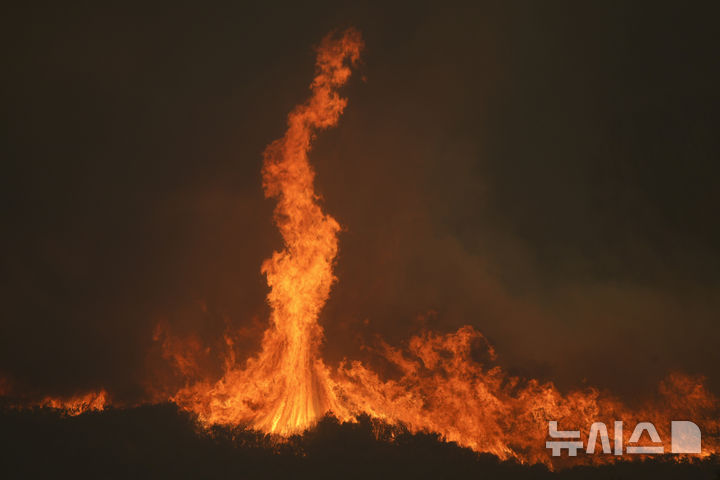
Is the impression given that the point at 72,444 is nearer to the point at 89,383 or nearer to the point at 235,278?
the point at 89,383

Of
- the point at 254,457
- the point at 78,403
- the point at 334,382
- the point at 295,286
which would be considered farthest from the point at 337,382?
the point at 78,403

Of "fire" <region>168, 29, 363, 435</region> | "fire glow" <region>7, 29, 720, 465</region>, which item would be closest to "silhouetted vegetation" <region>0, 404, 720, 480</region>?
"fire glow" <region>7, 29, 720, 465</region>

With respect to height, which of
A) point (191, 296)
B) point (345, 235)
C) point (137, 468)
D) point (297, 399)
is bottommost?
point (137, 468)

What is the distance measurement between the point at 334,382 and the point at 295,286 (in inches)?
160

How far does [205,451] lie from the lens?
18047 mm

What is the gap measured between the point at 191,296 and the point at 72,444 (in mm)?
7565

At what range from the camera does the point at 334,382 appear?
20781mm

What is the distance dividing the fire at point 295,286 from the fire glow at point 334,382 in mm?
41

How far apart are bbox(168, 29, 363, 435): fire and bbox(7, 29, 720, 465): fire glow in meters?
0.04

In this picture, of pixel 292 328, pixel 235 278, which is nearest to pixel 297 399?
pixel 292 328

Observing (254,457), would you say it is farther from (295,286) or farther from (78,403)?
(78,403)

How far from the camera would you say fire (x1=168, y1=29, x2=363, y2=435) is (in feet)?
66.6

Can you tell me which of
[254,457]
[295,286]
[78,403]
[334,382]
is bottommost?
[254,457]

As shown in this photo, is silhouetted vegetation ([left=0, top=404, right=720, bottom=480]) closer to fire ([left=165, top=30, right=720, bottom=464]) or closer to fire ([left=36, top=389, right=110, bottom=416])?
fire ([left=165, top=30, right=720, bottom=464])
